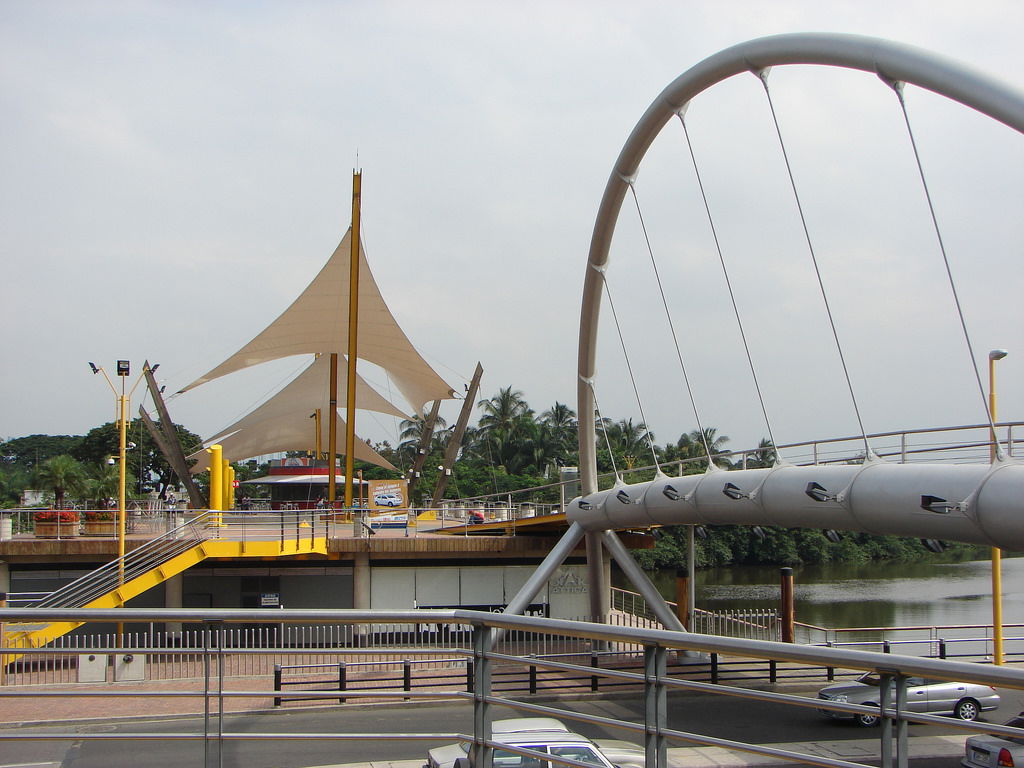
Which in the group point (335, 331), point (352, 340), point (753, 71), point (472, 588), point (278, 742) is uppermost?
point (753, 71)

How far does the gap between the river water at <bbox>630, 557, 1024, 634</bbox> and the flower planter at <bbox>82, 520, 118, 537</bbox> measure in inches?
969

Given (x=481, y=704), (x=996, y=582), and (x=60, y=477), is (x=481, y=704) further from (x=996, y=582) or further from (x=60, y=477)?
(x=60, y=477)

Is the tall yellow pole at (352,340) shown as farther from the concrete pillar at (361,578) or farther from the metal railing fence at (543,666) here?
the metal railing fence at (543,666)

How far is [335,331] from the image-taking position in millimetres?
43250

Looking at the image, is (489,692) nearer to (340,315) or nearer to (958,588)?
(340,315)

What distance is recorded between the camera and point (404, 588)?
3212 centimetres

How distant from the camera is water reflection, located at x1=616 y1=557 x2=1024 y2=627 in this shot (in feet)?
133

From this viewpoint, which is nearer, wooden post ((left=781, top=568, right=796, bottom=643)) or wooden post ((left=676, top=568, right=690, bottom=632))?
wooden post ((left=781, top=568, right=796, bottom=643))

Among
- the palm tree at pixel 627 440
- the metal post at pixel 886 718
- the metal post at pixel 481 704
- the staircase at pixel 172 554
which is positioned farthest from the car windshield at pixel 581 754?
the palm tree at pixel 627 440

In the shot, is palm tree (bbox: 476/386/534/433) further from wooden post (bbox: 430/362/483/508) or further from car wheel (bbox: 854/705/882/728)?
car wheel (bbox: 854/705/882/728)

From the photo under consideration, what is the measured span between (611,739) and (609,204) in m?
22.0

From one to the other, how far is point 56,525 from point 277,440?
111 feet

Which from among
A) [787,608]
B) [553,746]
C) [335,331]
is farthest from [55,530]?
[553,746]

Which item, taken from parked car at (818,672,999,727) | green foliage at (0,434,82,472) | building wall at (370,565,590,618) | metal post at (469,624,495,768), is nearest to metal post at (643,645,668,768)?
parked car at (818,672,999,727)
